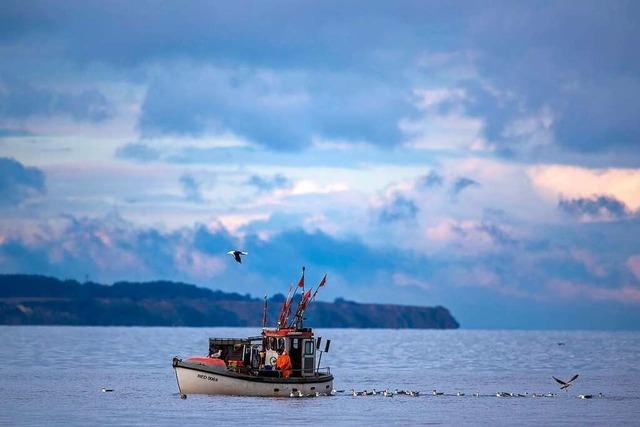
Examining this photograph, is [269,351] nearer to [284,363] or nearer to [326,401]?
[284,363]

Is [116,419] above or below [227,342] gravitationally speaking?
below

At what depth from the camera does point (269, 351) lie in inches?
3201

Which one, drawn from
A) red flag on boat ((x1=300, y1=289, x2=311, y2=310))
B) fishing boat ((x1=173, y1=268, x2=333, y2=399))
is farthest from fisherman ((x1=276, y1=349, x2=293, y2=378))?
red flag on boat ((x1=300, y1=289, x2=311, y2=310))

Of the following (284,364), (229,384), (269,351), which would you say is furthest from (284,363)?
(229,384)

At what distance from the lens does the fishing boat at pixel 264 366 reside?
79062mm

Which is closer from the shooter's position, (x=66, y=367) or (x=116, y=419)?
(x=116, y=419)

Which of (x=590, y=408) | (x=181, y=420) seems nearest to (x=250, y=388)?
(x=181, y=420)

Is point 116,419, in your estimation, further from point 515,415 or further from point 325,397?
point 515,415

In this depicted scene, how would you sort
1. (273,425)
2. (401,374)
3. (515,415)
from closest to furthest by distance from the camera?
(273,425) < (515,415) < (401,374)

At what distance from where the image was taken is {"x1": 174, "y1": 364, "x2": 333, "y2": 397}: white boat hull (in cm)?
7869

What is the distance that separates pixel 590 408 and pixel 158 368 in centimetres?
6252

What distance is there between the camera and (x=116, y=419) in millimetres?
70188

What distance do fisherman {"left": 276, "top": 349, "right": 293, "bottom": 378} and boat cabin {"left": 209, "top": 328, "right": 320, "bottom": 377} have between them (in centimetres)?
29

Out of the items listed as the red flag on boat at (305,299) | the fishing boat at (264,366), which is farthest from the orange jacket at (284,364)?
the red flag on boat at (305,299)
